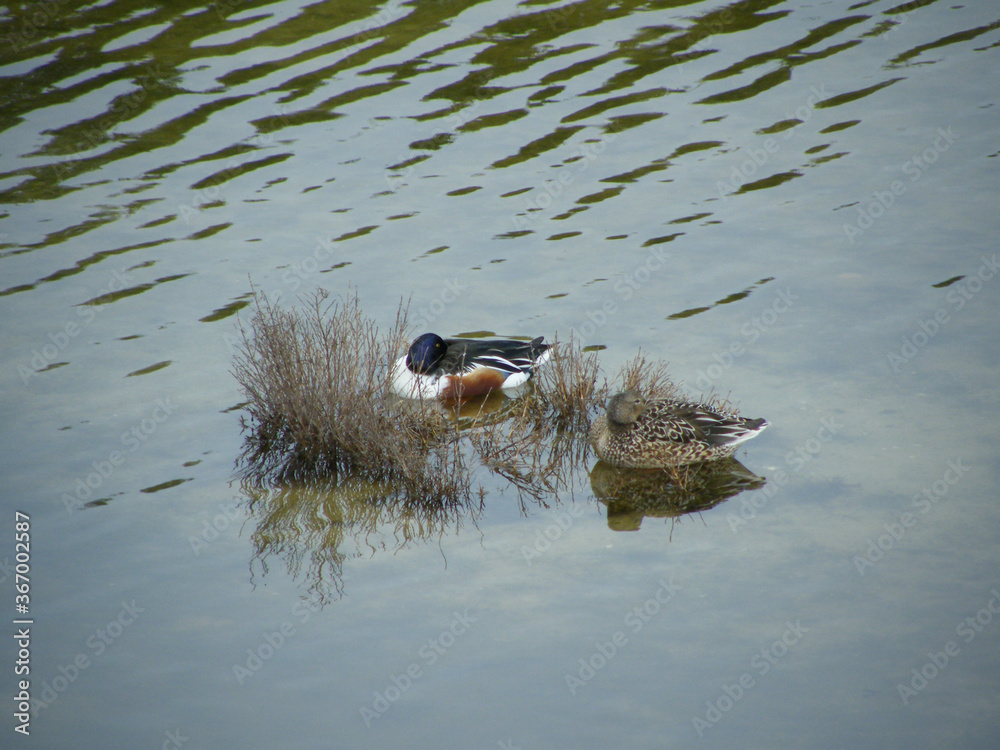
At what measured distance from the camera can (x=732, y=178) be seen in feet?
42.8

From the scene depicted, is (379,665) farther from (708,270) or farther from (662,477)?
(708,270)

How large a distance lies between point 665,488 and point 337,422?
2555 millimetres

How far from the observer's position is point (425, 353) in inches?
371

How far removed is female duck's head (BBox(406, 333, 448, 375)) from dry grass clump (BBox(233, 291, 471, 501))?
1.85 ft

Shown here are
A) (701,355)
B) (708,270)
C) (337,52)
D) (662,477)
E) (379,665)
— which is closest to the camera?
(379,665)

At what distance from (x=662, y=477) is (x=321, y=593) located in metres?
2.75

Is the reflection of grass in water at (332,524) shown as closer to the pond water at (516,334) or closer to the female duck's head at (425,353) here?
the pond water at (516,334)

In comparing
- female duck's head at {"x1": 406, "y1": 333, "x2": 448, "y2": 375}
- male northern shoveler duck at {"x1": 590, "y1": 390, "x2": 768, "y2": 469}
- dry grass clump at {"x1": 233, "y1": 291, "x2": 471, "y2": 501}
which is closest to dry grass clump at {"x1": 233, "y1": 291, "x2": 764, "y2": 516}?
dry grass clump at {"x1": 233, "y1": 291, "x2": 471, "y2": 501}

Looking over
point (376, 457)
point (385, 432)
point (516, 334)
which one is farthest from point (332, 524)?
point (516, 334)

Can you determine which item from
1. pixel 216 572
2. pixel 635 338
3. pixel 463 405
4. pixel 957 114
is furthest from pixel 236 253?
pixel 957 114

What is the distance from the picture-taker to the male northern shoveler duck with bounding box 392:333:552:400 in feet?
31.0

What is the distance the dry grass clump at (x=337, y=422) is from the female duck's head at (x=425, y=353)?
57 centimetres

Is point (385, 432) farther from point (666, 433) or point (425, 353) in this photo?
point (666, 433)

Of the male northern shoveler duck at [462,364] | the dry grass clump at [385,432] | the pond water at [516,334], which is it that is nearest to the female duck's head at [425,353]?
the male northern shoveler duck at [462,364]
